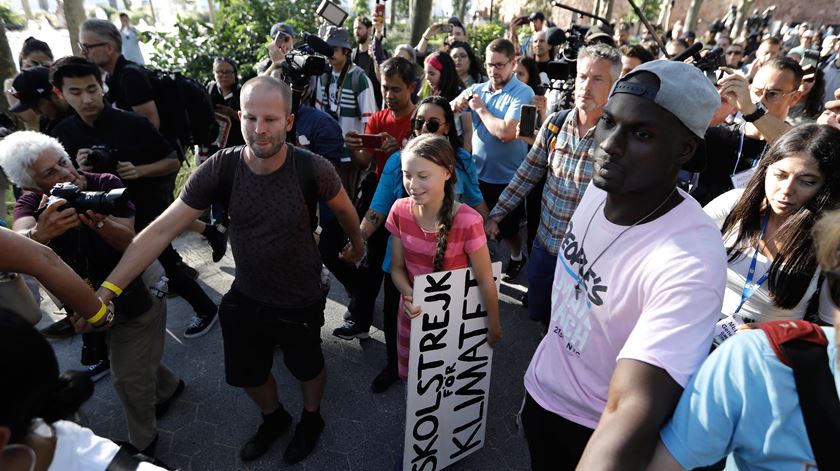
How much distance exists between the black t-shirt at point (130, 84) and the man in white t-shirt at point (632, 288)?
143 inches

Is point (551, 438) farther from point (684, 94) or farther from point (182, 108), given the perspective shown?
point (182, 108)

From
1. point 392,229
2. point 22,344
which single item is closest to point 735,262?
point 392,229

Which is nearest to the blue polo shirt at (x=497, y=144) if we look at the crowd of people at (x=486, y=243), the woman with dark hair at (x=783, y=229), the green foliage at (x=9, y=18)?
the crowd of people at (x=486, y=243)

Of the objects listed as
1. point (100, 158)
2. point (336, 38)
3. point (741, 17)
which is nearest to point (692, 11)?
point (741, 17)

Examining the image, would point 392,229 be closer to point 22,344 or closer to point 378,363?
point 378,363

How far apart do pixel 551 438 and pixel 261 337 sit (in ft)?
4.78

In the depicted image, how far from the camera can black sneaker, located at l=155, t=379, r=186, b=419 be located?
2849 millimetres

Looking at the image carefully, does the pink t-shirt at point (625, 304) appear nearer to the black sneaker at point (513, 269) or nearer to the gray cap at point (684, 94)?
the gray cap at point (684, 94)

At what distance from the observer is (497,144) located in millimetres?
3893

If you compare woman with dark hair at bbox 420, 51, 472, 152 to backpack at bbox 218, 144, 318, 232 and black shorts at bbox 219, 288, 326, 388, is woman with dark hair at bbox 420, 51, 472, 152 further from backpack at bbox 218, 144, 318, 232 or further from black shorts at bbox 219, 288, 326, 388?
black shorts at bbox 219, 288, 326, 388

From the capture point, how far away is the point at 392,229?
244cm

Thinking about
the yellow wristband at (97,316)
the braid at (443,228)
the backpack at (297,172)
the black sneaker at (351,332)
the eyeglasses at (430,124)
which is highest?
the eyeglasses at (430,124)

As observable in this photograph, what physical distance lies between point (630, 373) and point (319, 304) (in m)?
1.72

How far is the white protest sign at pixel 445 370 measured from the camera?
2115 millimetres
